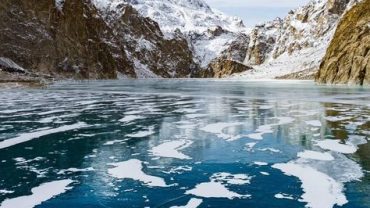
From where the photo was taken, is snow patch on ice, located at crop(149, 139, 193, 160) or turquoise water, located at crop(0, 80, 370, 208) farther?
snow patch on ice, located at crop(149, 139, 193, 160)

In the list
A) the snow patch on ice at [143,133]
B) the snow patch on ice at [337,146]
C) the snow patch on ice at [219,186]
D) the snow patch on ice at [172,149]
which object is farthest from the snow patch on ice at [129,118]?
the snow patch on ice at [219,186]

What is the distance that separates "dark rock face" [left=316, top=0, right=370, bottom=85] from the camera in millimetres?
86375

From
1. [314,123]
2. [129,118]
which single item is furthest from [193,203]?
[129,118]

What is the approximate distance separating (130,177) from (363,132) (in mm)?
12006

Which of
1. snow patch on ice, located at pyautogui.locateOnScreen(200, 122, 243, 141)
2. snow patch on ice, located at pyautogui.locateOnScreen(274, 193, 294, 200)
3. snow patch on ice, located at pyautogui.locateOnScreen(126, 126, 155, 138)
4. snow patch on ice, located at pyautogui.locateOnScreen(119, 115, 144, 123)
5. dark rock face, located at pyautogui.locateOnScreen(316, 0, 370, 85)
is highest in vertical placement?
dark rock face, located at pyautogui.locateOnScreen(316, 0, 370, 85)

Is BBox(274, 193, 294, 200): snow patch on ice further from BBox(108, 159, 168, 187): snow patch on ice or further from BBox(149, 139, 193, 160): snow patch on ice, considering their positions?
BBox(149, 139, 193, 160): snow patch on ice

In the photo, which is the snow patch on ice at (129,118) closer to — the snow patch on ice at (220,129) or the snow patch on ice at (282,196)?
the snow patch on ice at (220,129)

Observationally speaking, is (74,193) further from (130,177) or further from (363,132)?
(363,132)

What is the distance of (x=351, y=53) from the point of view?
92812 millimetres

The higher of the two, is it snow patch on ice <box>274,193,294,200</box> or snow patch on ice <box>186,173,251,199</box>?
snow patch on ice <box>274,193,294,200</box>

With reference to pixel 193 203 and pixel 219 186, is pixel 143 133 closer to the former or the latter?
pixel 219 186

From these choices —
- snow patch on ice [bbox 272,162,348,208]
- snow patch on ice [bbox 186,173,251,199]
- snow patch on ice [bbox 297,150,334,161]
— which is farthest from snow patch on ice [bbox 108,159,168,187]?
snow patch on ice [bbox 297,150,334,161]

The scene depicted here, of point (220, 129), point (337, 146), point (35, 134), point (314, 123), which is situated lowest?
point (35, 134)

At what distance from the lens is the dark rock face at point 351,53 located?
86.4 metres
